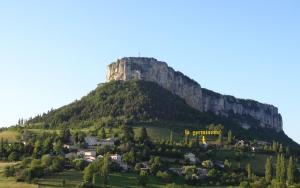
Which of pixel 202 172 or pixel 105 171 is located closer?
pixel 105 171

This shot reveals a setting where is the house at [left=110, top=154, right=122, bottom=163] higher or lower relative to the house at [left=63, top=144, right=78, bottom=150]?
lower

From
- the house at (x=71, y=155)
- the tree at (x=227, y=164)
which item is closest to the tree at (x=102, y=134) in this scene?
the house at (x=71, y=155)

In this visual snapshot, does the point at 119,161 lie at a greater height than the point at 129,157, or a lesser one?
lesser

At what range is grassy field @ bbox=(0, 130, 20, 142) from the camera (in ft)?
589

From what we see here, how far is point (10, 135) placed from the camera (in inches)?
7377

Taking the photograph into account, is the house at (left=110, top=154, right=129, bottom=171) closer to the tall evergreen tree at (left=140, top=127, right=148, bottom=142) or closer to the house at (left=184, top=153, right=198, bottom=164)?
the tall evergreen tree at (left=140, top=127, right=148, bottom=142)

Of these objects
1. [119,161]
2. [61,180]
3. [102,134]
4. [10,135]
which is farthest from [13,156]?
[10,135]

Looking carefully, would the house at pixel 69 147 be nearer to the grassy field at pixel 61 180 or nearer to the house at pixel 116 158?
the house at pixel 116 158

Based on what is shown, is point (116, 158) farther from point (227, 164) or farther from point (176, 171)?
point (227, 164)

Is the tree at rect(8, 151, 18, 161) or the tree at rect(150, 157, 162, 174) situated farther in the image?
the tree at rect(8, 151, 18, 161)

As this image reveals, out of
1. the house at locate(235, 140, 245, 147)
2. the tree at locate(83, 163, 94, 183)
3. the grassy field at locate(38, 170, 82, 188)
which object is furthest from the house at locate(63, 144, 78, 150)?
the house at locate(235, 140, 245, 147)

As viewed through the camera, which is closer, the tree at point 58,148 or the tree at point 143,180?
the tree at point 143,180

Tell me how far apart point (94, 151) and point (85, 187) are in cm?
4018

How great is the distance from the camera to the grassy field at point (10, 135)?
179625mm
